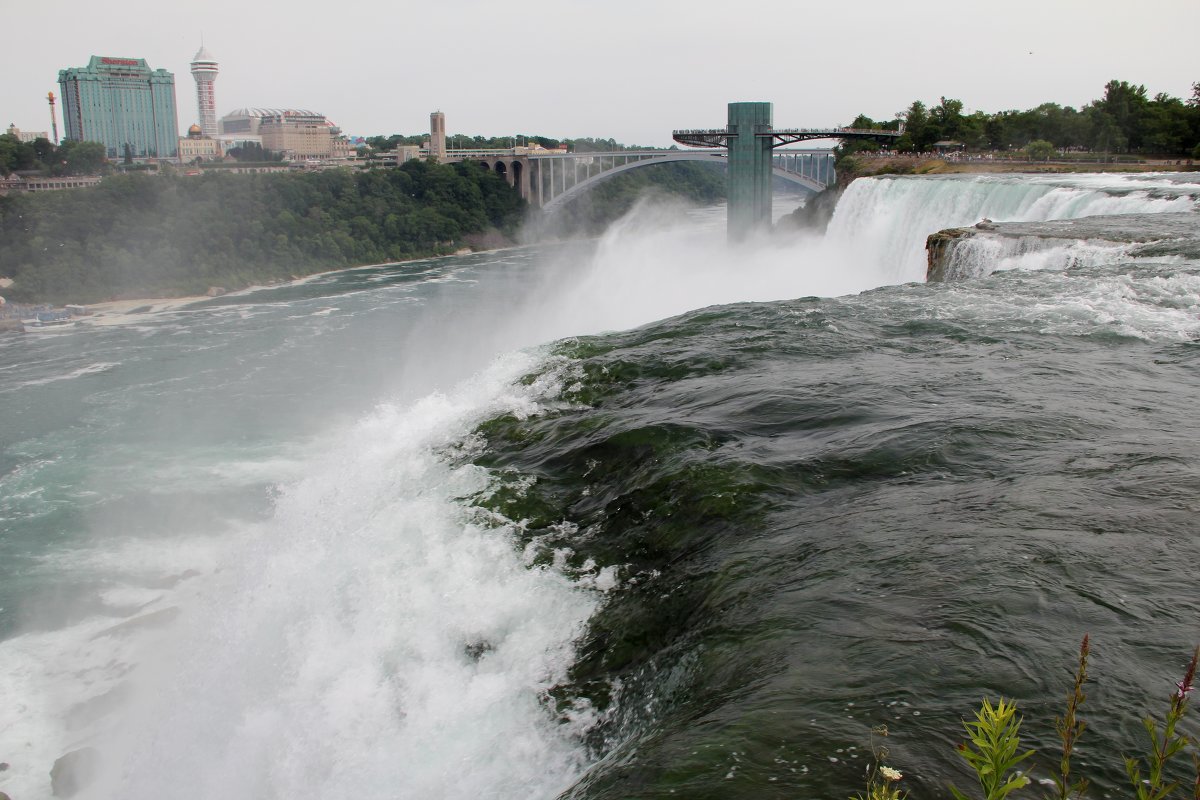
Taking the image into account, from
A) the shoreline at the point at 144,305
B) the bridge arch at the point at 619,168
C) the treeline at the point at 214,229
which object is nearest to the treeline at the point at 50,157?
the treeline at the point at 214,229

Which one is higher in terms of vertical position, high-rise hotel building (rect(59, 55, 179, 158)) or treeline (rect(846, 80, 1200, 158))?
high-rise hotel building (rect(59, 55, 179, 158))

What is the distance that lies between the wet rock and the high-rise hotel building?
118 meters

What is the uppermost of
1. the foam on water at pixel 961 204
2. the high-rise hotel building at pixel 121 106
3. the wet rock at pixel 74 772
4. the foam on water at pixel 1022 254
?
the high-rise hotel building at pixel 121 106

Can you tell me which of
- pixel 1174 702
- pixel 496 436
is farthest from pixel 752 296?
pixel 1174 702

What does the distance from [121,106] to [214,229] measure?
92.2 meters

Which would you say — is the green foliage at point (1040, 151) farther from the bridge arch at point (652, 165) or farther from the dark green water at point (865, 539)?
the dark green water at point (865, 539)

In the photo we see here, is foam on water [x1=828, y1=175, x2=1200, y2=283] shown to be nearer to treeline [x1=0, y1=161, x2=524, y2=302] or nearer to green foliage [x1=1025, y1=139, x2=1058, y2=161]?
green foliage [x1=1025, y1=139, x2=1058, y2=161]

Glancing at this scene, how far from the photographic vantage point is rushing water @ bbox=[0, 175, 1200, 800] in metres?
4.02

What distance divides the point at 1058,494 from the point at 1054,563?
3.23 ft

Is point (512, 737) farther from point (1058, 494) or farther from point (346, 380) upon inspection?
point (346, 380)

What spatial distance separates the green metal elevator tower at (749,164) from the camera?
3616 cm

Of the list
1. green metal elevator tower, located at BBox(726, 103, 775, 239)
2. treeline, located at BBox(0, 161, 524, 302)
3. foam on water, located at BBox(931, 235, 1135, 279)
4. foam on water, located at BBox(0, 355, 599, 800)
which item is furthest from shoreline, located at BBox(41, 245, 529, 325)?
foam on water, located at BBox(931, 235, 1135, 279)

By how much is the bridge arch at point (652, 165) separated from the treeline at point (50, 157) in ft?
103

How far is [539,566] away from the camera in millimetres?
6180
